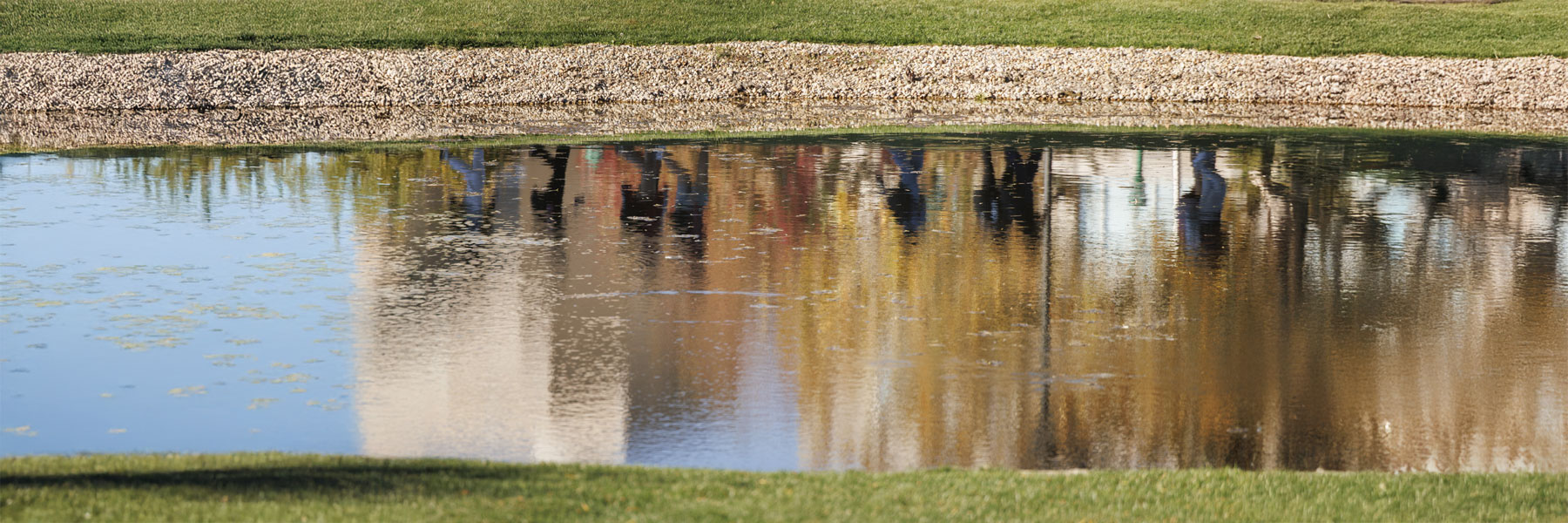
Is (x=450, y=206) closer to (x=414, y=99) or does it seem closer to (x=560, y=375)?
(x=560, y=375)

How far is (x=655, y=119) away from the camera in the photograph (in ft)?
83.9

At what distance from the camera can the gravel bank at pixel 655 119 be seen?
75.1ft

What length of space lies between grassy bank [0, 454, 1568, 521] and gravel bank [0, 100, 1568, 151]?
16301 mm

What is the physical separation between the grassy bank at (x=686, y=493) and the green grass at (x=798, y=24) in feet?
83.0

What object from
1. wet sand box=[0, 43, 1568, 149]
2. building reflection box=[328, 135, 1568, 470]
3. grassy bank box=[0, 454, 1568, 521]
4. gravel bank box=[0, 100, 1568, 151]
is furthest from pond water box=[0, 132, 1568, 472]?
wet sand box=[0, 43, 1568, 149]

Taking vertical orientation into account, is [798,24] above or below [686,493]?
above

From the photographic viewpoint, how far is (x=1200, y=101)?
28828 mm

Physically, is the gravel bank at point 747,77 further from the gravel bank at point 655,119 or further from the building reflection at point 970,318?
the building reflection at point 970,318

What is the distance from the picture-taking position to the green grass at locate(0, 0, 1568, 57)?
99.3 feet

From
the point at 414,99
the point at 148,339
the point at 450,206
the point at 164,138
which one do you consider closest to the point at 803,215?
the point at 450,206

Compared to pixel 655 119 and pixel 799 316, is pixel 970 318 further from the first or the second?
pixel 655 119

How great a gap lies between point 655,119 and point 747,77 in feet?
16.9

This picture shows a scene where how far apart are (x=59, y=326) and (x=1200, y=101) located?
23.0m

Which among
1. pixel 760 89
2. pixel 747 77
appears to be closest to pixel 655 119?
pixel 760 89
